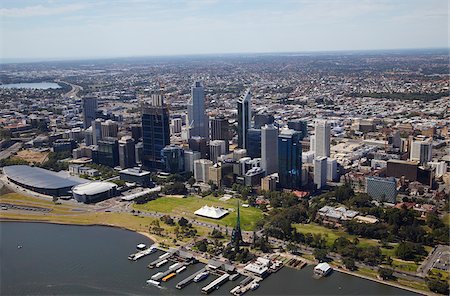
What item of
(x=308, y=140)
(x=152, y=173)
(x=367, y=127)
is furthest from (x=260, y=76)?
(x=152, y=173)

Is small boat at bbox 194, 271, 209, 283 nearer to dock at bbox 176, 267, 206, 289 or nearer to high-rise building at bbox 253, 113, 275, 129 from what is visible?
dock at bbox 176, 267, 206, 289

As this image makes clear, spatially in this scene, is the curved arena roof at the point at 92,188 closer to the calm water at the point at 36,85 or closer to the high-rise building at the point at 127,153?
the high-rise building at the point at 127,153

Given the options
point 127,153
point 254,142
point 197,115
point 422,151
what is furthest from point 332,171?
→ point 127,153

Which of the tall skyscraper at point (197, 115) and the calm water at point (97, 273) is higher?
the tall skyscraper at point (197, 115)

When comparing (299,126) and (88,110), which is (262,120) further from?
(88,110)

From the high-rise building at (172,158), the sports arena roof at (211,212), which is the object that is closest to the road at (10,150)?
the high-rise building at (172,158)

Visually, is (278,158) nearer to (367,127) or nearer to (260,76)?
(367,127)

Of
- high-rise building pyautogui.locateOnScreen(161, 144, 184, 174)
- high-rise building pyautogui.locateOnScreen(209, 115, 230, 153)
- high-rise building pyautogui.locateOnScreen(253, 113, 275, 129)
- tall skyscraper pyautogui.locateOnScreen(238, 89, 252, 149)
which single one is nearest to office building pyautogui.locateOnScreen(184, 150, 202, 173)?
high-rise building pyautogui.locateOnScreen(161, 144, 184, 174)
